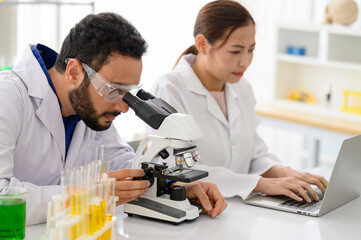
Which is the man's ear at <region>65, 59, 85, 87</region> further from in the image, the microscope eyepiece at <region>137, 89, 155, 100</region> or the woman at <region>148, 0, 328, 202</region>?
the woman at <region>148, 0, 328, 202</region>

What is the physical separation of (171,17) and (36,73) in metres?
2.99

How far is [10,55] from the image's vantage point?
12.0ft

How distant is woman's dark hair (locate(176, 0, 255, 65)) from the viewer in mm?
2568

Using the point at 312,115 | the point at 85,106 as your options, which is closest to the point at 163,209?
the point at 85,106

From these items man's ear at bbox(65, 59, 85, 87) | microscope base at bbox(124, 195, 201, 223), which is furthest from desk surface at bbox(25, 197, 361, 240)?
man's ear at bbox(65, 59, 85, 87)

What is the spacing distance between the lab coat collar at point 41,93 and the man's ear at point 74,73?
92 millimetres

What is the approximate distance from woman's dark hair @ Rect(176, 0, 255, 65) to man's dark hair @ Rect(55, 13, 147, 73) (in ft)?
2.24

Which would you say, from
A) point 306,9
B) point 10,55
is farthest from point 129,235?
point 306,9

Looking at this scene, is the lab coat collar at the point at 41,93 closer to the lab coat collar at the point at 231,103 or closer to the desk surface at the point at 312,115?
the lab coat collar at the point at 231,103

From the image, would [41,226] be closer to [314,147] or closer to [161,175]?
[161,175]

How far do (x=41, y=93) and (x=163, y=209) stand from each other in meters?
0.58

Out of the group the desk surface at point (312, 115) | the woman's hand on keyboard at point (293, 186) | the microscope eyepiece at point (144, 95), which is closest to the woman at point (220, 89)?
the woman's hand on keyboard at point (293, 186)

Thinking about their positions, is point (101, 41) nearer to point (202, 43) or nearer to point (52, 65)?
point (52, 65)

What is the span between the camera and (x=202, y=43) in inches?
105
